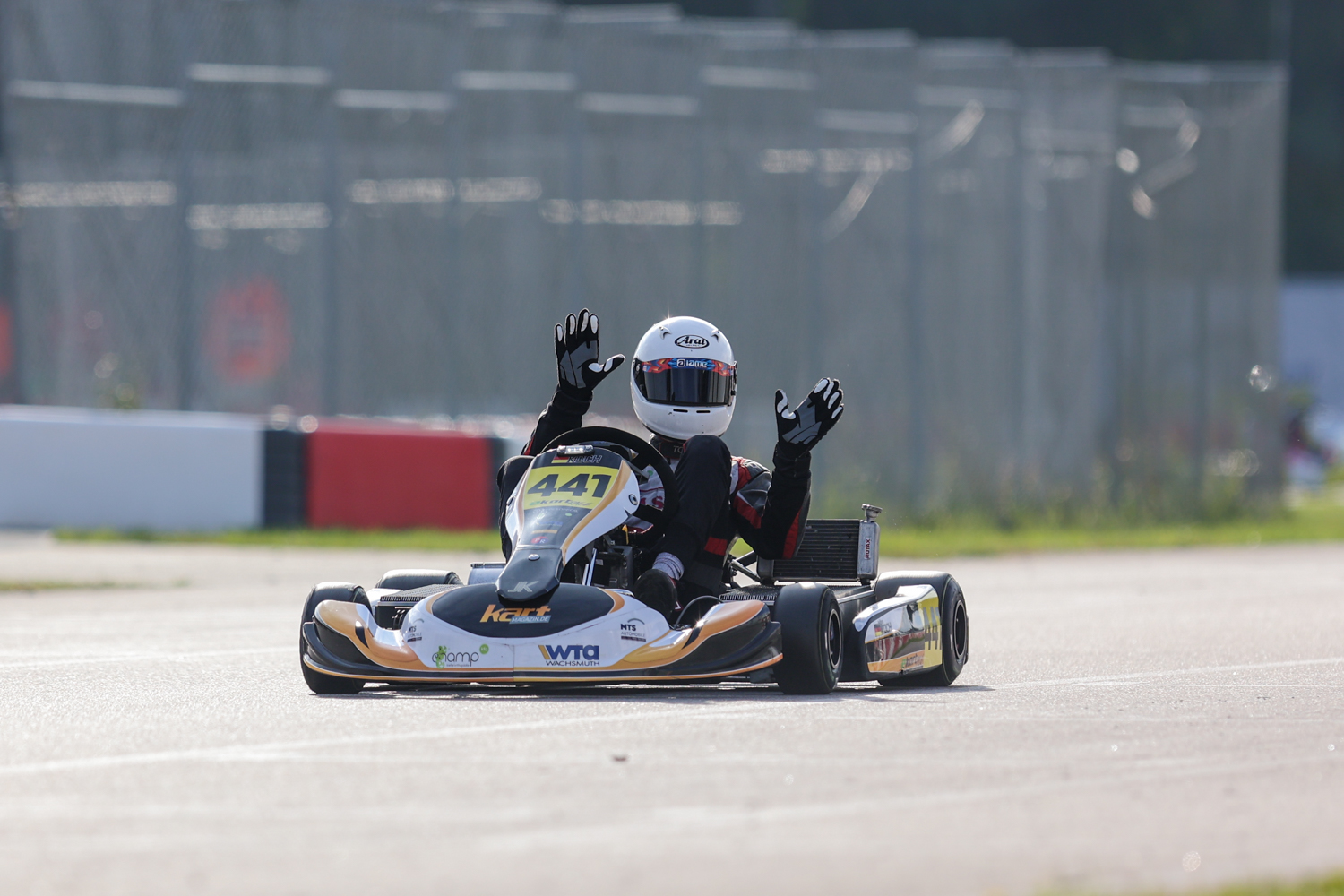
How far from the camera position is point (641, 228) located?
20984mm

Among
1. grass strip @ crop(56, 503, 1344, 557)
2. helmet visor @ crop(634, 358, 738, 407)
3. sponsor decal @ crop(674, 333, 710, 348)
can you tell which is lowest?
grass strip @ crop(56, 503, 1344, 557)

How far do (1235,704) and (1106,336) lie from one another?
50.9 ft

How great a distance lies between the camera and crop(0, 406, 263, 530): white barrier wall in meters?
18.8

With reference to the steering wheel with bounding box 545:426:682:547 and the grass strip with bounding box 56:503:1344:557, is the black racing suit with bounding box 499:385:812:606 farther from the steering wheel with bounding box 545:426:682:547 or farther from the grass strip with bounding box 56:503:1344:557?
the grass strip with bounding box 56:503:1344:557

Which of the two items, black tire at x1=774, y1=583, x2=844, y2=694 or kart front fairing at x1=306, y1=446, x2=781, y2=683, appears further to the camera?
black tire at x1=774, y1=583, x2=844, y2=694

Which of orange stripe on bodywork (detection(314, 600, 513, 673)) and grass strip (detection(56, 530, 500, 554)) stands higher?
orange stripe on bodywork (detection(314, 600, 513, 673))

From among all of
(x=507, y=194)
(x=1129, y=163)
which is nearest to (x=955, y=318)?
(x=1129, y=163)

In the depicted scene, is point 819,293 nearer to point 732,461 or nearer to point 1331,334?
point 732,461

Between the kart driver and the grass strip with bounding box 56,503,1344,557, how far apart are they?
8.16 meters

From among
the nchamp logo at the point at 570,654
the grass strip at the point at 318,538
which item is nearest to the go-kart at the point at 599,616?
the nchamp logo at the point at 570,654

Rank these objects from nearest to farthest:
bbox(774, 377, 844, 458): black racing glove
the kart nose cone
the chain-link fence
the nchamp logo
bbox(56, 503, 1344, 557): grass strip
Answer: the nchamp logo, the kart nose cone, bbox(774, 377, 844, 458): black racing glove, bbox(56, 503, 1344, 557): grass strip, the chain-link fence

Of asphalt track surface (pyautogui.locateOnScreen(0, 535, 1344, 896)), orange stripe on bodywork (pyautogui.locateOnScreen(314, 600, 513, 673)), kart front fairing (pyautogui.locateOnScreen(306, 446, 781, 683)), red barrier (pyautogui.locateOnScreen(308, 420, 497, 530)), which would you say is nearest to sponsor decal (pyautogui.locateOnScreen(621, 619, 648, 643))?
kart front fairing (pyautogui.locateOnScreen(306, 446, 781, 683))

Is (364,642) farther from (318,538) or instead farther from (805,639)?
(318,538)

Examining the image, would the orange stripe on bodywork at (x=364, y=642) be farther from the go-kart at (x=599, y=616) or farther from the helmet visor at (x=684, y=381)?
the helmet visor at (x=684, y=381)
